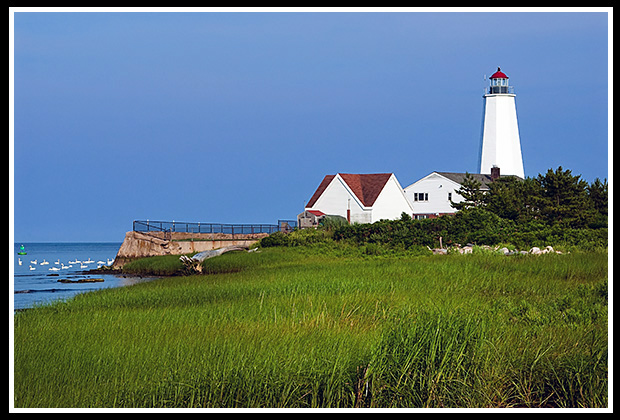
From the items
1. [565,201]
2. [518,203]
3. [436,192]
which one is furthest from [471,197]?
[436,192]

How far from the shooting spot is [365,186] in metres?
52.5

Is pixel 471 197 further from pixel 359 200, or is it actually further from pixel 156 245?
pixel 156 245

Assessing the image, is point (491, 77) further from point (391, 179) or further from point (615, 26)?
point (615, 26)

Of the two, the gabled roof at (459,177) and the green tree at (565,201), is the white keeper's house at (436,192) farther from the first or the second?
the green tree at (565,201)

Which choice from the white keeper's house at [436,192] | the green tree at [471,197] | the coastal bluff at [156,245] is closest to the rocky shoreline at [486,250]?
the green tree at [471,197]

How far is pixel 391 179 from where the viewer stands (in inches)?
2060

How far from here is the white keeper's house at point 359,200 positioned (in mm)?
51031

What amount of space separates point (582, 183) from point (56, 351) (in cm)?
2940

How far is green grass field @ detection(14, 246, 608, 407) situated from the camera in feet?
24.0

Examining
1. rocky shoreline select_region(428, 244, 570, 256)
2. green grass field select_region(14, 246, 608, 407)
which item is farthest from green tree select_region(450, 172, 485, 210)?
green grass field select_region(14, 246, 608, 407)

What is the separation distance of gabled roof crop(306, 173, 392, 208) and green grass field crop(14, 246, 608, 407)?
125 feet

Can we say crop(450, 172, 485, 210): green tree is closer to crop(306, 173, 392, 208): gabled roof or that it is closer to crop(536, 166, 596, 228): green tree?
crop(536, 166, 596, 228): green tree
